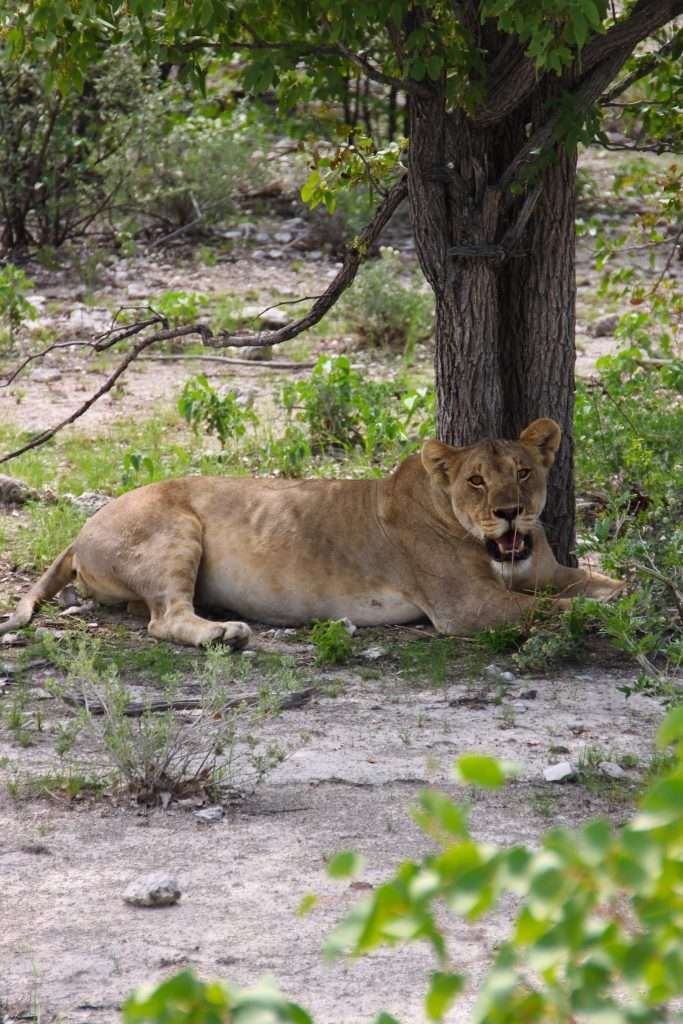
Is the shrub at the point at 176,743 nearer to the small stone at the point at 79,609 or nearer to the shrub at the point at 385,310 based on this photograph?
the small stone at the point at 79,609

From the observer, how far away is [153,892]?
3.60m

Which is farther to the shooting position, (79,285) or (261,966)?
(79,285)

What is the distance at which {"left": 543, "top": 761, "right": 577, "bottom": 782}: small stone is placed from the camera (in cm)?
437

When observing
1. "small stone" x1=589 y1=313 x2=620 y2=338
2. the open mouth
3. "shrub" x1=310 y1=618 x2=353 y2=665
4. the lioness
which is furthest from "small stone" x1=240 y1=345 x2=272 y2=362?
"shrub" x1=310 y1=618 x2=353 y2=665

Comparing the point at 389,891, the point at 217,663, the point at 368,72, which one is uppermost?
the point at 368,72

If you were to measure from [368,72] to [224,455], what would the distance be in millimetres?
3075

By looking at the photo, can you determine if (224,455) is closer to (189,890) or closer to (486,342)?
(486,342)

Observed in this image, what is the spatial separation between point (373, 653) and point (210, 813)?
5.32 feet

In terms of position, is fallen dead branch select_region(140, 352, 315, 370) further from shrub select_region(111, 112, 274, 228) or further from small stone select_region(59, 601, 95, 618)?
shrub select_region(111, 112, 274, 228)

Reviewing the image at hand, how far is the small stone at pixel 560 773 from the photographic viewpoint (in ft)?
14.3

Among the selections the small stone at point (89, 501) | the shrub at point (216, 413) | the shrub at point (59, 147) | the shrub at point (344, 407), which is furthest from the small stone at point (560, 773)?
the shrub at point (59, 147)

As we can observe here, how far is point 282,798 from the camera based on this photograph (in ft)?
14.1

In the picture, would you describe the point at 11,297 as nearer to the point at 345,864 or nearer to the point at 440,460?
the point at 440,460

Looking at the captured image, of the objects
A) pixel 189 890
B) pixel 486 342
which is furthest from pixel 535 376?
pixel 189 890
